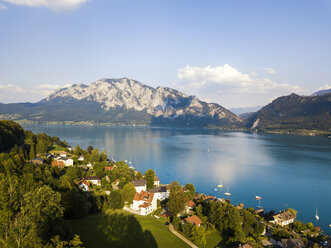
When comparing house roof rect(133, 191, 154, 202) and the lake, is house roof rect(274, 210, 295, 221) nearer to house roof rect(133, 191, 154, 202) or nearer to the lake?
the lake

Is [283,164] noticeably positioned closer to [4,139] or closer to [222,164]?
[222,164]

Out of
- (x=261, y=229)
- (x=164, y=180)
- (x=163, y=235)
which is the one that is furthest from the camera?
(x=164, y=180)

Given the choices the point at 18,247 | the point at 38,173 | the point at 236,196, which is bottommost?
the point at 236,196

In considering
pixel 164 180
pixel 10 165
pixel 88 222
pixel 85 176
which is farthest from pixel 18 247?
pixel 164 180

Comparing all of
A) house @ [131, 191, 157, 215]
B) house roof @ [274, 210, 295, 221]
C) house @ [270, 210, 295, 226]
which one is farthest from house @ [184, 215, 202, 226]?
house roof @ [274, 210, 295, 221]

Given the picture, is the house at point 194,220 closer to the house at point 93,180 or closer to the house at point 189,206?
the house at point 189,206

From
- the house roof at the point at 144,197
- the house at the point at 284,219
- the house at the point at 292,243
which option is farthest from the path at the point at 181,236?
the house at the point at 284,219
